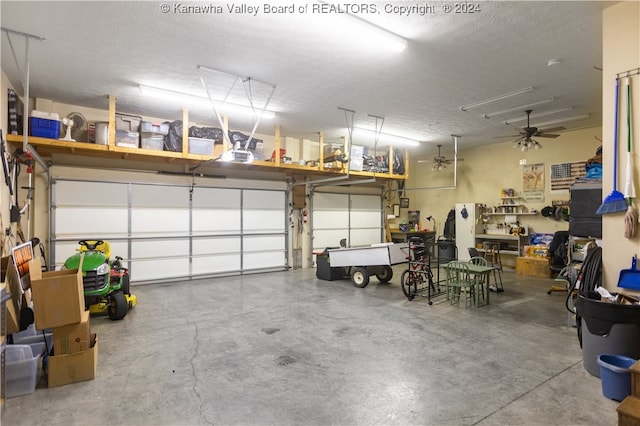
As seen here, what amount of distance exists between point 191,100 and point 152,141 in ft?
3.17

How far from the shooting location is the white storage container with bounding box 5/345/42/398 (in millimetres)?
2617

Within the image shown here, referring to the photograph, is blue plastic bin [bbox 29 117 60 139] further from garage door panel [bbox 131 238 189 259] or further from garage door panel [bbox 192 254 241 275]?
garage door panel [bbox 192 254 241 275]

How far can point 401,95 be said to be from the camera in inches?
210

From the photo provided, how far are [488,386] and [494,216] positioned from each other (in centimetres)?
760

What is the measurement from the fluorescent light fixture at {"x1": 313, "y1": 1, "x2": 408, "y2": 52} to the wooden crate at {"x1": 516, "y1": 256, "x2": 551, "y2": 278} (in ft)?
21.3

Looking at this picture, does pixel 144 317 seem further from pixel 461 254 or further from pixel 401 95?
pixel 461 254

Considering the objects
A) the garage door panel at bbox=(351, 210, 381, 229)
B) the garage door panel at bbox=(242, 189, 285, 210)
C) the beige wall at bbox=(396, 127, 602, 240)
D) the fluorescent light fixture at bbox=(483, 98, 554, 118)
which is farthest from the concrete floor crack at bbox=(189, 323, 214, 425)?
the beige wall at bbox=(396, 127, 602, 240)

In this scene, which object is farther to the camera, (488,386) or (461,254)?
(461,254)

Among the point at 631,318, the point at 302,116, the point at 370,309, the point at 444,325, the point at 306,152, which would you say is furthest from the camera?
the point at 306,152

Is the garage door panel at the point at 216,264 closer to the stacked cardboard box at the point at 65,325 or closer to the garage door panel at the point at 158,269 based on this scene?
the garage door panel at the point at 158,269

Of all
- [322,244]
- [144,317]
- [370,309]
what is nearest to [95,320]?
[144,317]

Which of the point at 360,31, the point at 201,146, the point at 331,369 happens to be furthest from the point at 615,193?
the point at 201,146

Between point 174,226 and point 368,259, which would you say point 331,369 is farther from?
point 174,226

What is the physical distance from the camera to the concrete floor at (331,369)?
7.82 ft
